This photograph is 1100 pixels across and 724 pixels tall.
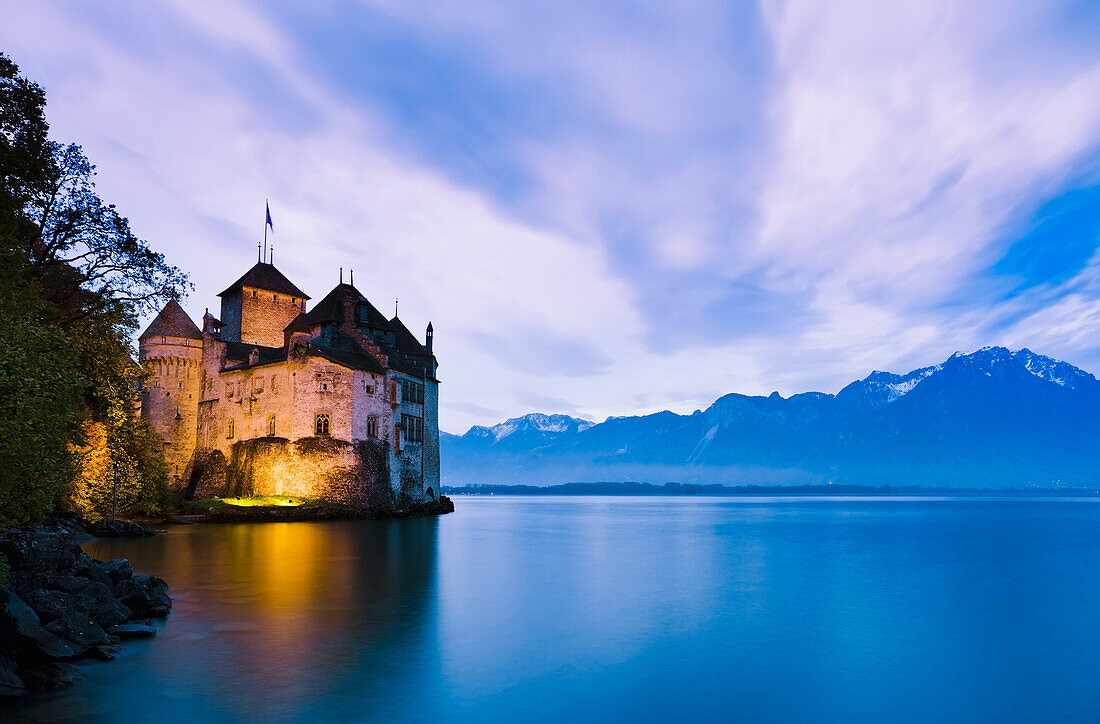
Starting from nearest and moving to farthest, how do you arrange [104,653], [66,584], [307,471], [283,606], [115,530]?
[104,653] → [66,584] → [283,606] → [115,530] → [307,471]

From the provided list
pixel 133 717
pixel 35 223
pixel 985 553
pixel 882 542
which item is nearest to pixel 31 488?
pixel 133 717

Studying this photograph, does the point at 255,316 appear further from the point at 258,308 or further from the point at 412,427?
the point at 412,427

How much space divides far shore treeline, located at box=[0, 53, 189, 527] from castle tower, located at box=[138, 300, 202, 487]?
70.1 feet

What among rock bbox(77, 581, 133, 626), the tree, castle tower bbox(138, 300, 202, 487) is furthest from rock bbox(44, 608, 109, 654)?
castle tower bbox(138, 300, 202, 487)

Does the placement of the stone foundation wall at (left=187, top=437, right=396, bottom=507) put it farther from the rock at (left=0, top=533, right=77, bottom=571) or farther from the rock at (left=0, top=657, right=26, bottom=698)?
the rock at (left=0, top=657, right=26, bottom=698)

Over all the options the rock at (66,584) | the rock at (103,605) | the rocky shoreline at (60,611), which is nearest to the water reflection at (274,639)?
the rocky shoreline at (60,611)

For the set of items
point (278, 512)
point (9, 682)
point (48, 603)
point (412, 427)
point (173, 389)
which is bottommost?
point (9, 682)

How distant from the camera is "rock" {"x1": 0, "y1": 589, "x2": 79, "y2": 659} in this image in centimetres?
1202

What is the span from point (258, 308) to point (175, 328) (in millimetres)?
9874

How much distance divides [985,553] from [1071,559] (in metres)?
4.33

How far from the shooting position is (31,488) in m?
15.0

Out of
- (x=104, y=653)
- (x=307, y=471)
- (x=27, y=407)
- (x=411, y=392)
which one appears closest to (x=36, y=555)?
(x=104, y=653)

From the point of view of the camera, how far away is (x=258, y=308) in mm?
78688

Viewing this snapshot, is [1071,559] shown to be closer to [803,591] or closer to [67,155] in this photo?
[803,591]
